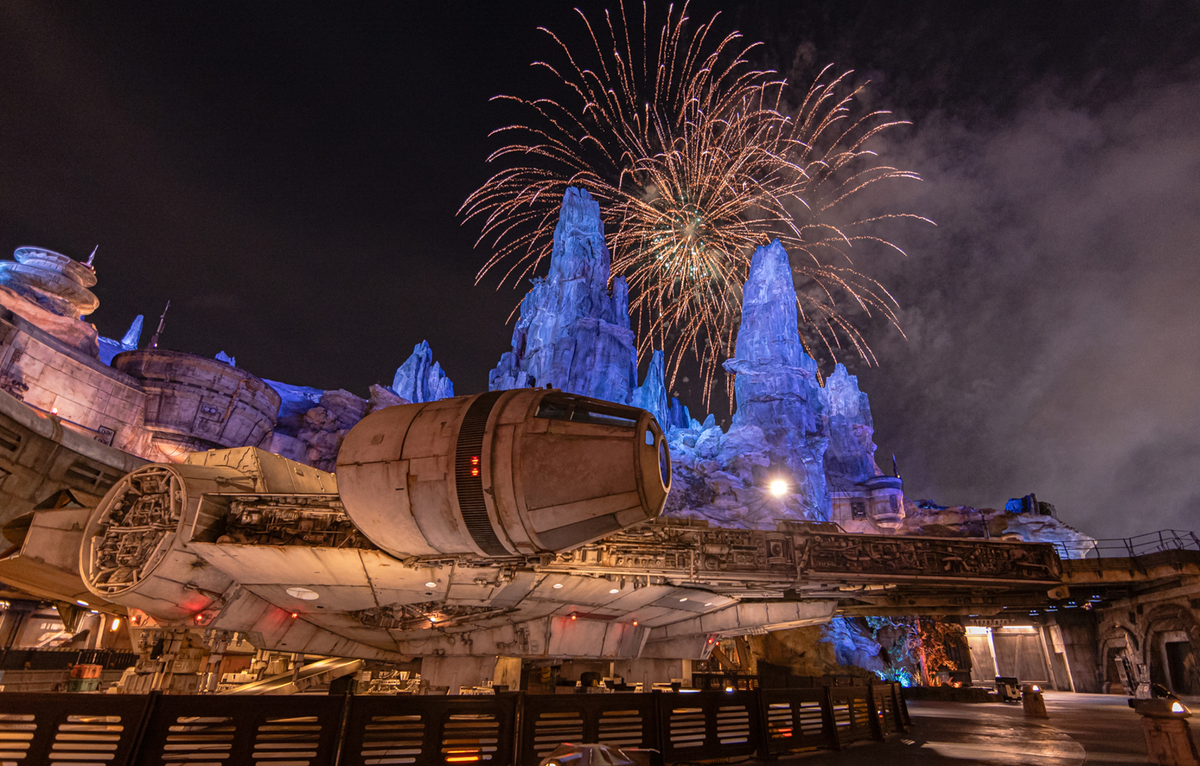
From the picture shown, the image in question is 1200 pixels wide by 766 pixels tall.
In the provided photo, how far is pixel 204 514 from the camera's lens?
49.3 ft

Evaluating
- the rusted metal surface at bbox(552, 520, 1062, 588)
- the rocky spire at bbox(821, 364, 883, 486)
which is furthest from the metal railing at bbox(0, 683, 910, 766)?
the rocky spire at bbox(821, 364, 883, 486)

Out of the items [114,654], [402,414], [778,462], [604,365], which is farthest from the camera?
[604,365]

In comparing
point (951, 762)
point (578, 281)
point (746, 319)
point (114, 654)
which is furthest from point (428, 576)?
point (746, 319)

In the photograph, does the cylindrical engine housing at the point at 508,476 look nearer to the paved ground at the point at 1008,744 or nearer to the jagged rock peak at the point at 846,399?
the paved ground at the point at 1008,744

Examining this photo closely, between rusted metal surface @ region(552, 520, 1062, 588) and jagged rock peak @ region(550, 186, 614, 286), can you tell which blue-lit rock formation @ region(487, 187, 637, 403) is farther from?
rusted metal surface @ region(552, 520, 1062, 588)

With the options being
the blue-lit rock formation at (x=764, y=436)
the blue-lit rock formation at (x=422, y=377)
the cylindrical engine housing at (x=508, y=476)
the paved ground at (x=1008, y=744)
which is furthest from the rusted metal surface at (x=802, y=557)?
the blue-lit rock formation at (x=422, y=377)

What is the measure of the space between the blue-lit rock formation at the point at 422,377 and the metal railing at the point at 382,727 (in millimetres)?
121758

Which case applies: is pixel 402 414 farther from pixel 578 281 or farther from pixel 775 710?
pixel 578 281

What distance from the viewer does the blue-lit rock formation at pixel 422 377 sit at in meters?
126

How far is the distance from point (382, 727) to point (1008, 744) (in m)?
14.4

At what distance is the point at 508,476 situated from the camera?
28.3 feet

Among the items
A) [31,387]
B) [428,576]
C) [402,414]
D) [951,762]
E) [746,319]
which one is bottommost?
[951,762]

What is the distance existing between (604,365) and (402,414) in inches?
2859

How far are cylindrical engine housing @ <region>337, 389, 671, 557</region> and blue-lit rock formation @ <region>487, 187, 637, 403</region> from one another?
66.3m
